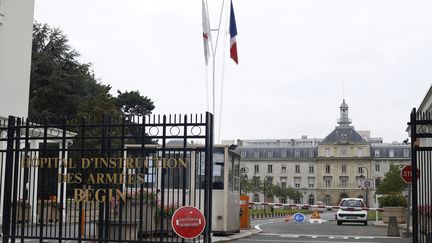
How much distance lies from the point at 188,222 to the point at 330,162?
128 m

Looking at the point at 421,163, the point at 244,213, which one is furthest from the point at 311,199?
the point at 421,163

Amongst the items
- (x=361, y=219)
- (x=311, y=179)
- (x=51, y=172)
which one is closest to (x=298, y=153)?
(x=311, y=179)

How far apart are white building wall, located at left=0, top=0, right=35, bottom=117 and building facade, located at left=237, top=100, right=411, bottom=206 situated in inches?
4253

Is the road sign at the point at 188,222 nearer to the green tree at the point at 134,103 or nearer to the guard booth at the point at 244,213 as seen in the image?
the guard booth at the point at 244,213

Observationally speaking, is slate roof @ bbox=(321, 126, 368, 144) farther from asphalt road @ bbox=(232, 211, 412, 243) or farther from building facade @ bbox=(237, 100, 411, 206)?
asphalt road @ bbox=(232, 211, 412, 243)

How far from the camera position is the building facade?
134 m

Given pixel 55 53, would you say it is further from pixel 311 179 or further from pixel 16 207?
pixel 311 179

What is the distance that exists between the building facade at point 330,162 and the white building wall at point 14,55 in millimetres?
108039

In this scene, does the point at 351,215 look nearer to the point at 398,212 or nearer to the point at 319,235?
the point at 398,212

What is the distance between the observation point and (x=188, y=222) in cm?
1012

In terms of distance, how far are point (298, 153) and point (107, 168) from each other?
13138cm

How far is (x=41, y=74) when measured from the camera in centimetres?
4631

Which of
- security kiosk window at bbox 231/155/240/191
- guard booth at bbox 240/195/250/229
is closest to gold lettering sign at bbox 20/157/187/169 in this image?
security kiosk window at bbox 231/155/240/191

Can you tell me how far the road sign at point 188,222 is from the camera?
33.2 ft
